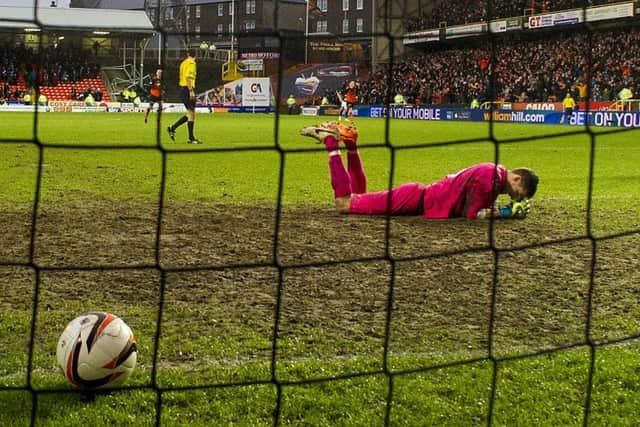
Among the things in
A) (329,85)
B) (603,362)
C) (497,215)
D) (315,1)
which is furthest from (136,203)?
(315,1)

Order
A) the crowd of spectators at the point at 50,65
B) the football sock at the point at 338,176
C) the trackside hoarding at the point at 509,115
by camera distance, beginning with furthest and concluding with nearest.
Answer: the trackside hoarding at the point at 509,115 → the crowd of spectators at the point at 50,65 → the football sock at the point at 338,176

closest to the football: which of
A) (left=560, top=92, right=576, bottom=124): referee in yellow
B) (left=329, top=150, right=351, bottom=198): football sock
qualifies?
(left=329, top=150, right=351, bottom=198): football sock

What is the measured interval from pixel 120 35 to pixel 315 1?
35.1 m

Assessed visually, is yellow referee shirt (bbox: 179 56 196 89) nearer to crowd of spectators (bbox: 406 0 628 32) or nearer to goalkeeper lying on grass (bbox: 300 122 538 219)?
goalkeeper lying on grass (bbox: 300 122 538 219)

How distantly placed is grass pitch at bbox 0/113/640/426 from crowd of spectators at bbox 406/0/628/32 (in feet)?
70.6

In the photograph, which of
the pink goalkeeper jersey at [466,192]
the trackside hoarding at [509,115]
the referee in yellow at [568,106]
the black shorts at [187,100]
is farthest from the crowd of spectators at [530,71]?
the pink goalkeeper jersey at [466,192]

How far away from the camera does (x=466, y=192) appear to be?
598cm

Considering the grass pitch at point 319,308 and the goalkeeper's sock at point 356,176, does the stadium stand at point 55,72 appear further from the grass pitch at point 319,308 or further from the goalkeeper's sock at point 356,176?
the grass pitch at point 319,308

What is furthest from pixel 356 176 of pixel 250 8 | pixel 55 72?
pixel 250 8

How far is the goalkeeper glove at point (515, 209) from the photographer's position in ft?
19.2

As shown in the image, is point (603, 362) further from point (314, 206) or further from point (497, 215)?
point (314, 206)

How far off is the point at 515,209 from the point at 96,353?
156 inches

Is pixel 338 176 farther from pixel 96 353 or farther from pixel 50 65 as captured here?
pixel 50 65

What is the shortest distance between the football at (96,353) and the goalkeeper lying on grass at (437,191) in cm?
337
